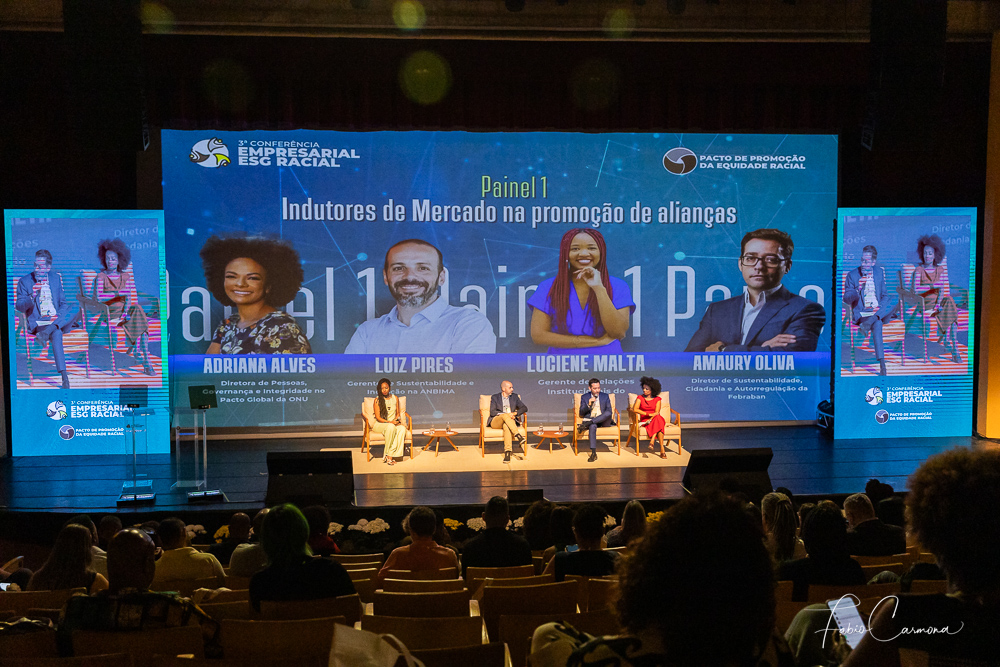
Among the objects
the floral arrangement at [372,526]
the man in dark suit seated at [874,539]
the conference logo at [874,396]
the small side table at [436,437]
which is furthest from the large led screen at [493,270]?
the man in dark suit seated at [874,539]

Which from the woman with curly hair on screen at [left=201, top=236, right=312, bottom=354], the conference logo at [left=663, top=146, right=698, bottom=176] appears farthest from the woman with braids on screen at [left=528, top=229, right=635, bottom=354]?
the woman with curly hair on screen at [left=201, top=236, right=312, bottom=354]

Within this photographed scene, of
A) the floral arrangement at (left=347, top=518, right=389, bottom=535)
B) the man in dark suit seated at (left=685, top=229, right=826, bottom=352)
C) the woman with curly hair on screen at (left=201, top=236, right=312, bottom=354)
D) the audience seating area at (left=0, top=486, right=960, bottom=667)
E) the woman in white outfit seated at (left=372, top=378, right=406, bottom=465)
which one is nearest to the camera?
the audience seating area at (left=0, top=486, right=960, bottom=667)

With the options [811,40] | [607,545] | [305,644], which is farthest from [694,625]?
[811,40]

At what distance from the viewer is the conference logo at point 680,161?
8859 millimetres

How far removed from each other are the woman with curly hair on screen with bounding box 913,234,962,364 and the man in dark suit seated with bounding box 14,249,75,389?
9.18 m

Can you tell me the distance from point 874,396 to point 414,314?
518 centimetres

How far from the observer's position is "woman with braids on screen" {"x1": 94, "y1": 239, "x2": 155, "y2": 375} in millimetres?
8109

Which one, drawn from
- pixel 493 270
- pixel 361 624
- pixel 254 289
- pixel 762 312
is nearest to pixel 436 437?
pixel 493 270

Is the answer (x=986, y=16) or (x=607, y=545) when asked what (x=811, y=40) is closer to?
(x=986, y=16)

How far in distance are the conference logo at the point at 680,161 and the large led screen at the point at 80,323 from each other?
559 cm

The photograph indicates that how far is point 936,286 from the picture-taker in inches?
340

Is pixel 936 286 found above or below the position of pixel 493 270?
below

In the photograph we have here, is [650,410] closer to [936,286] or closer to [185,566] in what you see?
[936,286]

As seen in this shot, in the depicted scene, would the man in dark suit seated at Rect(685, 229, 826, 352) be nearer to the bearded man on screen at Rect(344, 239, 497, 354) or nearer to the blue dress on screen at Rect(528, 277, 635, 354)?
the blue dress on screen at Rect(528, 277, 635, 354)
